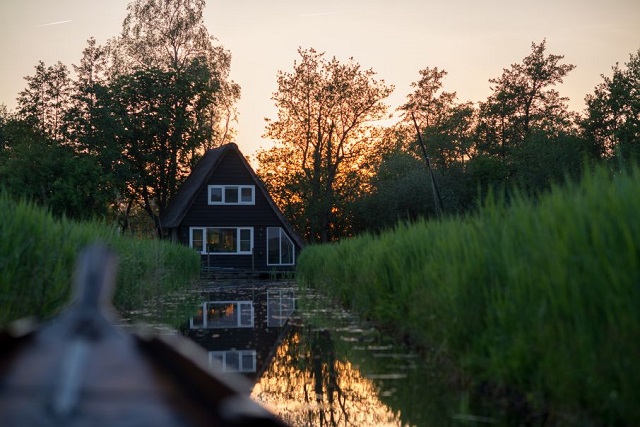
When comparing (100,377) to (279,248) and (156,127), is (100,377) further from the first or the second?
(156,127)

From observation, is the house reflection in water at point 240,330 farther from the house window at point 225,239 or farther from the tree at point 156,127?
the tree at point 156,127

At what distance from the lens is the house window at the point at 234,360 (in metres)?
9.24

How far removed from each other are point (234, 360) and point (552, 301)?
16.5 ft

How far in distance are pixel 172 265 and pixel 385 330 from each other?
1490 cm

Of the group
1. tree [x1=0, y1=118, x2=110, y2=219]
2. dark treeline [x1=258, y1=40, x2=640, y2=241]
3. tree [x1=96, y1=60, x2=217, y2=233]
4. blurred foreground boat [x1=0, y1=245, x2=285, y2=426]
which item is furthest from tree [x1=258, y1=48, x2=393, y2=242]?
blurred foreground boat [x1=0, y1=245, x2=285, y2=426]

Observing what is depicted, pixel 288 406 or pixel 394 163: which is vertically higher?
pixel 394 163

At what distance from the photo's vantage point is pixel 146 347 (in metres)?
2.82

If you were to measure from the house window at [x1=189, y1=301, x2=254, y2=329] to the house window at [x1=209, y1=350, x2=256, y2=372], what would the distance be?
3.52 m

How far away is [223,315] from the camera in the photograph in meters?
17.0

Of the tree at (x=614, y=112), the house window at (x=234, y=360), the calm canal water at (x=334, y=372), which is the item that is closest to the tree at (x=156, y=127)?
the tree at (x=614, y=112)

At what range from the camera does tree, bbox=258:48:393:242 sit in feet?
201

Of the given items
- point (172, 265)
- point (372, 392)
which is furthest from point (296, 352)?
point (172, 265)

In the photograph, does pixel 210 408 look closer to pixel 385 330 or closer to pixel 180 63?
pixel 385 330

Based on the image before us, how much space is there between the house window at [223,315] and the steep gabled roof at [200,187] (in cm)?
2711
